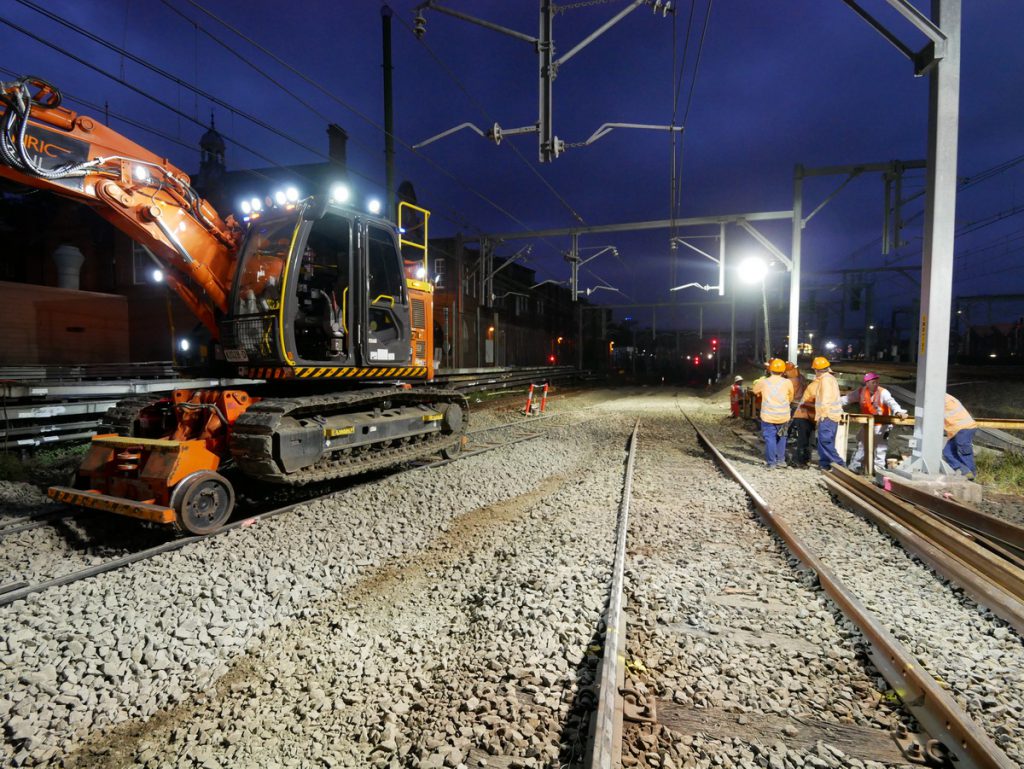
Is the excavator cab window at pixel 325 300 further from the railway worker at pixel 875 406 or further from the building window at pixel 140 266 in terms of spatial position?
the building window at pixel 140 266

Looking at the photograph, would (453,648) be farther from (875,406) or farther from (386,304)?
(875,406)

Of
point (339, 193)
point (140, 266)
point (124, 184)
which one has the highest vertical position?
point (140, 266)

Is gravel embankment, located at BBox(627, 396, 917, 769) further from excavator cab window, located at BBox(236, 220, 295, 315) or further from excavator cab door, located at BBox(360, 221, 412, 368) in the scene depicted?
excavator cab window, located at BBox(236, 220, 295, 315)

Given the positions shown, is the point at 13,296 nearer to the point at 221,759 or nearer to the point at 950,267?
the point at 221,759

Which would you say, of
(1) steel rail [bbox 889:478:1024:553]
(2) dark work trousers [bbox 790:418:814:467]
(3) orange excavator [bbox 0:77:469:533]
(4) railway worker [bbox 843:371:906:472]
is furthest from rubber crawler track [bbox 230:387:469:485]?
(4) railway worker [bbox 843:371:906:472]

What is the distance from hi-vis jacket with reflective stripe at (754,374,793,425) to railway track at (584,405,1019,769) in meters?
5.99

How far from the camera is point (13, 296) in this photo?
52.5ft

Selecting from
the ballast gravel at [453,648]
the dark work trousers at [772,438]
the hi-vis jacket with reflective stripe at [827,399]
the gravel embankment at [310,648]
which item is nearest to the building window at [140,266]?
the ballast gravel at [453,648]

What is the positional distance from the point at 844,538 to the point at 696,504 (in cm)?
163

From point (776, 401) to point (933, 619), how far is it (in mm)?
5790

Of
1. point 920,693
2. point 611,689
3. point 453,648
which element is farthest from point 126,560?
point 920,693

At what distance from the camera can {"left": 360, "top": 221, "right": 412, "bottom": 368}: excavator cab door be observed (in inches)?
269

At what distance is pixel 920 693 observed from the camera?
2.62m

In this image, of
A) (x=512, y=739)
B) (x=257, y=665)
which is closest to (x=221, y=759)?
(x=257, y=665)
